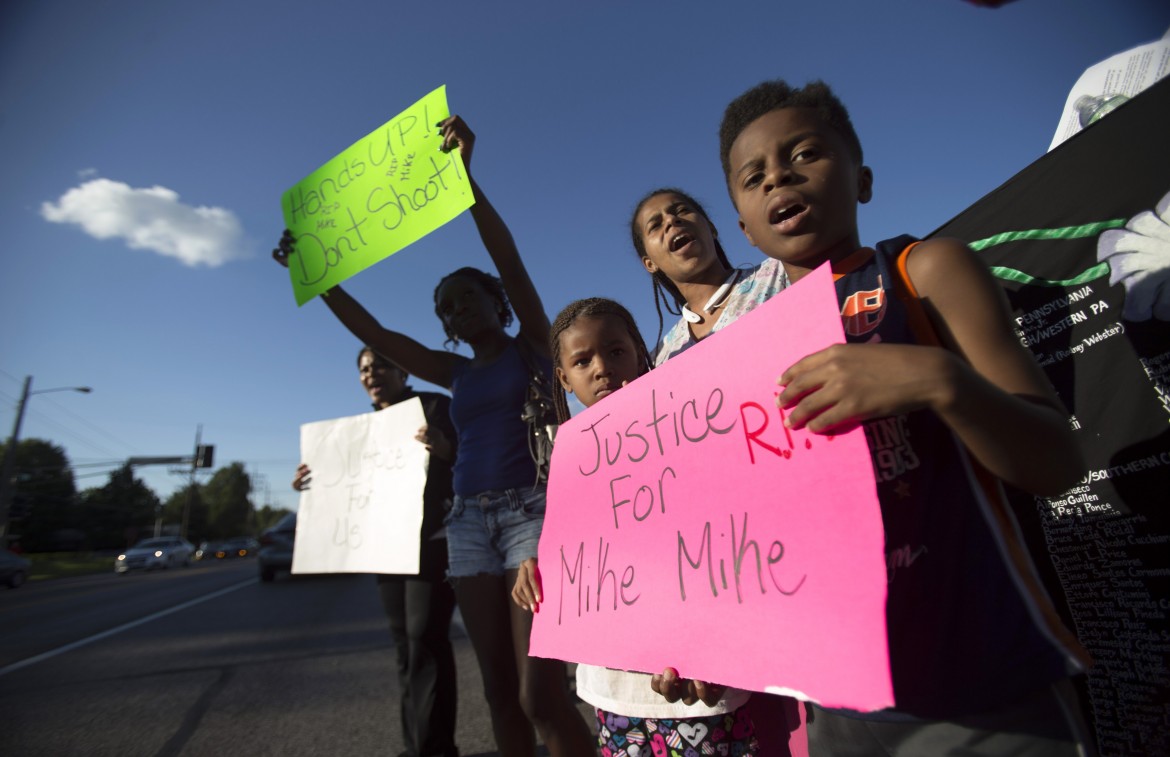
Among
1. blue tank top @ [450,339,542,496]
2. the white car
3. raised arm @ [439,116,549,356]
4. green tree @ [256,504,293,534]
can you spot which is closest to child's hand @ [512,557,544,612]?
blue tank top @ [450,339,542,496]

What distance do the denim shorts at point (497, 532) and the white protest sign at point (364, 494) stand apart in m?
0.64

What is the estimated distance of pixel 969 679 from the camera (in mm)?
738

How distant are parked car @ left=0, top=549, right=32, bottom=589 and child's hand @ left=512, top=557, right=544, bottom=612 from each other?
2220 centimetres

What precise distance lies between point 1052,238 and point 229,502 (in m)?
A: 87.7

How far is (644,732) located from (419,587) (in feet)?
4.96

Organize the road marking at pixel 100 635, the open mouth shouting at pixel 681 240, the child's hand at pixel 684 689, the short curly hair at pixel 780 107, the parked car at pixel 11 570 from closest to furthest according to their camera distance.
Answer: the child's hand at pixel 684 689
the short curly hair at pixel 780 107
the open mouth shouting at pixel 681 240
the road marking at pixel 100 635
the parked car at pixel 11 570

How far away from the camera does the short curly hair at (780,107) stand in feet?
3.49

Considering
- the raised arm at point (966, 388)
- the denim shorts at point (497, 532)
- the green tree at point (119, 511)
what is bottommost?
the denim shorts at point (497, 532)

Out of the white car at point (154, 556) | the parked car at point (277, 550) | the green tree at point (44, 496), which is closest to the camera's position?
the parked car at point (277, 550)

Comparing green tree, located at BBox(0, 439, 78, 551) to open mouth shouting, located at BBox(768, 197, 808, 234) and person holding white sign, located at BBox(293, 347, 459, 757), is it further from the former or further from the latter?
open mouth shouting, located at BBox(768, 197, 808, 234)

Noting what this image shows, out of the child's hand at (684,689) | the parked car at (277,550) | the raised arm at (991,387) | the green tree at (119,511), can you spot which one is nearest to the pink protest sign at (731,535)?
the child's hand at (684,689)

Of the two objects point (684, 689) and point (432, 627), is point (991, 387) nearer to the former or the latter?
point (684, 689)

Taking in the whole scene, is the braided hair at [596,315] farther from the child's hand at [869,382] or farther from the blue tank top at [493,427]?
the child's hand at [869,382]

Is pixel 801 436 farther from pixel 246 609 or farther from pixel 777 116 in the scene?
pixel 246 609
